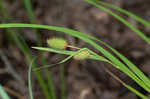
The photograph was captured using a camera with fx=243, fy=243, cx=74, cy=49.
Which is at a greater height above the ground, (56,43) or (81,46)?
(56,43)

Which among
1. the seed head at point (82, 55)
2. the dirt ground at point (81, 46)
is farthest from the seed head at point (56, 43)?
the dirt ground at point (81, 46)

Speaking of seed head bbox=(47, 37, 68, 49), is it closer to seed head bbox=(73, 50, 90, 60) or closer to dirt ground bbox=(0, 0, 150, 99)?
seed head bbox=(73, 50, 90, 60)

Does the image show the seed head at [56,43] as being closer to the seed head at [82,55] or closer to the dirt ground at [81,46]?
the seed head at [82,55]

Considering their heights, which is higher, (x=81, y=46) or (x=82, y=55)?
(x=82, y=55)

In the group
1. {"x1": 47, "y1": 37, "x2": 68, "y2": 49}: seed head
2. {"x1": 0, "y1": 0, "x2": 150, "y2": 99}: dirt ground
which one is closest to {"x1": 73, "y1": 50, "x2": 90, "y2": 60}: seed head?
{"x1": 47, "y1": 37, "x2": 68, "y2": 49}: seed head

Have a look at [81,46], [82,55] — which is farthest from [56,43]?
[81,46]

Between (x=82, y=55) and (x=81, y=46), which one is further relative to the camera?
(x=81, y=46)

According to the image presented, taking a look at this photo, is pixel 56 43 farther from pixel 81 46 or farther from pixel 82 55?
pixel 81 46

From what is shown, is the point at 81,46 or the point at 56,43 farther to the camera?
the point at 81,46
